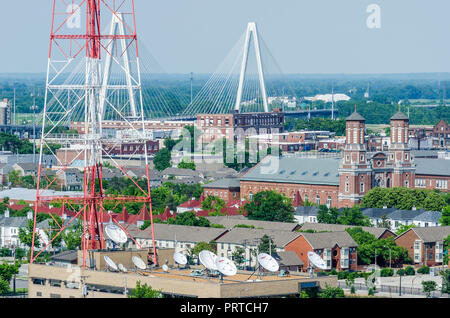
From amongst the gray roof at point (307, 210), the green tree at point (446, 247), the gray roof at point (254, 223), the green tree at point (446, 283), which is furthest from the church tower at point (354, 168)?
the green tree at point (446, 283)

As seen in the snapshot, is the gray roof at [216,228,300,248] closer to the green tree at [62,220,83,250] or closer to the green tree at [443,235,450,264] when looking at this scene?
the green tree at [62,220,83,250]

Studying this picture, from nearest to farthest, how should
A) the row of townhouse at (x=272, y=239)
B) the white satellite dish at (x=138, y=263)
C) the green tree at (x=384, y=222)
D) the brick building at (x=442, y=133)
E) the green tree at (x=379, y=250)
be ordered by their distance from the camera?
1. the white satellite dish at (x=138, y=263)
2. the row of townhouse at (x=272, y=239)
3. the green tree at (x=379, y=250)
4. the green tree at (x=384, y=222)
5. the brick building at (x=442, y=133)

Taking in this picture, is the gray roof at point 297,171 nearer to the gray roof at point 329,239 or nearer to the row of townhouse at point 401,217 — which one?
the row of townhouse at point 401,217

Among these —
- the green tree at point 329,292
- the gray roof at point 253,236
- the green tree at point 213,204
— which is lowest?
the green tree at point 213,204

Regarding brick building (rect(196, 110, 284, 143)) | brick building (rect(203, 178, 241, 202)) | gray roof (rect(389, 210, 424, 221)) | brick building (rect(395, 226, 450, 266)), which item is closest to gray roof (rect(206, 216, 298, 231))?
brick building (rect(395, 226, 450, 266))

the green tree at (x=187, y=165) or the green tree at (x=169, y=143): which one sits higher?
the green tree at (x=169, y=143)

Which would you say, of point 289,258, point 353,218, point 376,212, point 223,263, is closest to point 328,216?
point 353,218
